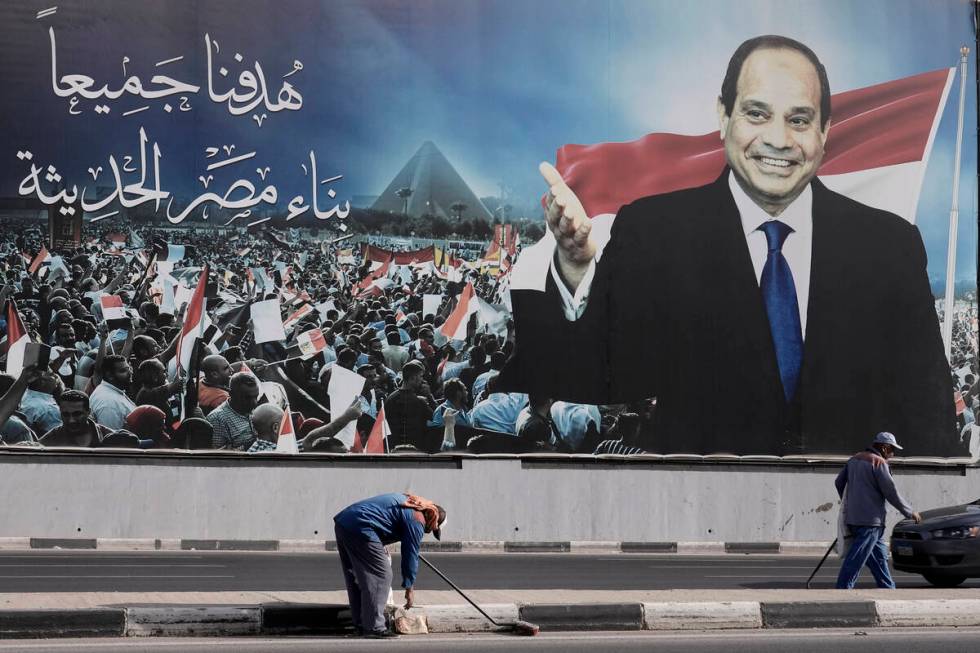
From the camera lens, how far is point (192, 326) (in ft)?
63.9

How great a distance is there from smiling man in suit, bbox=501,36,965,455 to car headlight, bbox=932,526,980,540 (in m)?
8.00

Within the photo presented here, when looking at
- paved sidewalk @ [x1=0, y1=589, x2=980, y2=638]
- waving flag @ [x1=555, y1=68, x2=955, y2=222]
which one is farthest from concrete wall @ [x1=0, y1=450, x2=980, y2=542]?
paved sidewalk @ [x1=0, y1=589, x2=980, y2=638]

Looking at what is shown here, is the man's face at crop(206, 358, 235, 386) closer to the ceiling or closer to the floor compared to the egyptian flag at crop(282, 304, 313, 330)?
closer to the floor

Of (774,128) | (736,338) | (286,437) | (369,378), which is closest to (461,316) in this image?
(369,378)

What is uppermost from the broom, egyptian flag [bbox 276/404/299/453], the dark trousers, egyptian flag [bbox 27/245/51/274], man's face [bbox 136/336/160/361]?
egyptian flag [bbox 27/245/51/274]

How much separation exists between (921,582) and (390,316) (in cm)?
898

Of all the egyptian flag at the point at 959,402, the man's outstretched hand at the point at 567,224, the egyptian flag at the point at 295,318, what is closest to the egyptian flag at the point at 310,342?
the egyptian flag at the point at 295,318

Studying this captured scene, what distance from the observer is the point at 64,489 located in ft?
60.4

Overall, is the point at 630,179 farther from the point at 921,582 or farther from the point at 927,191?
the point at 921,582

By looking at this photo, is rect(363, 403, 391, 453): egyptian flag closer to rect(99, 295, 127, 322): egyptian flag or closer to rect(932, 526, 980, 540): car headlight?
rect(99, 295, 127, 322): egyptian flag

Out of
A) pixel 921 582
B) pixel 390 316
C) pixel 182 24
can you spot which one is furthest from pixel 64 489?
pixel 921 582

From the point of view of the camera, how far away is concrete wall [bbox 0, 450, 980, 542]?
18438 mm

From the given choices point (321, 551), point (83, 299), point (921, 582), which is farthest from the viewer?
point (83, 299)

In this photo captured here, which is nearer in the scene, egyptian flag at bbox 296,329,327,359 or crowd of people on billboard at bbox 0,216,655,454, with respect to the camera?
crowd of people on billboard at bbox 0,216,655,454
